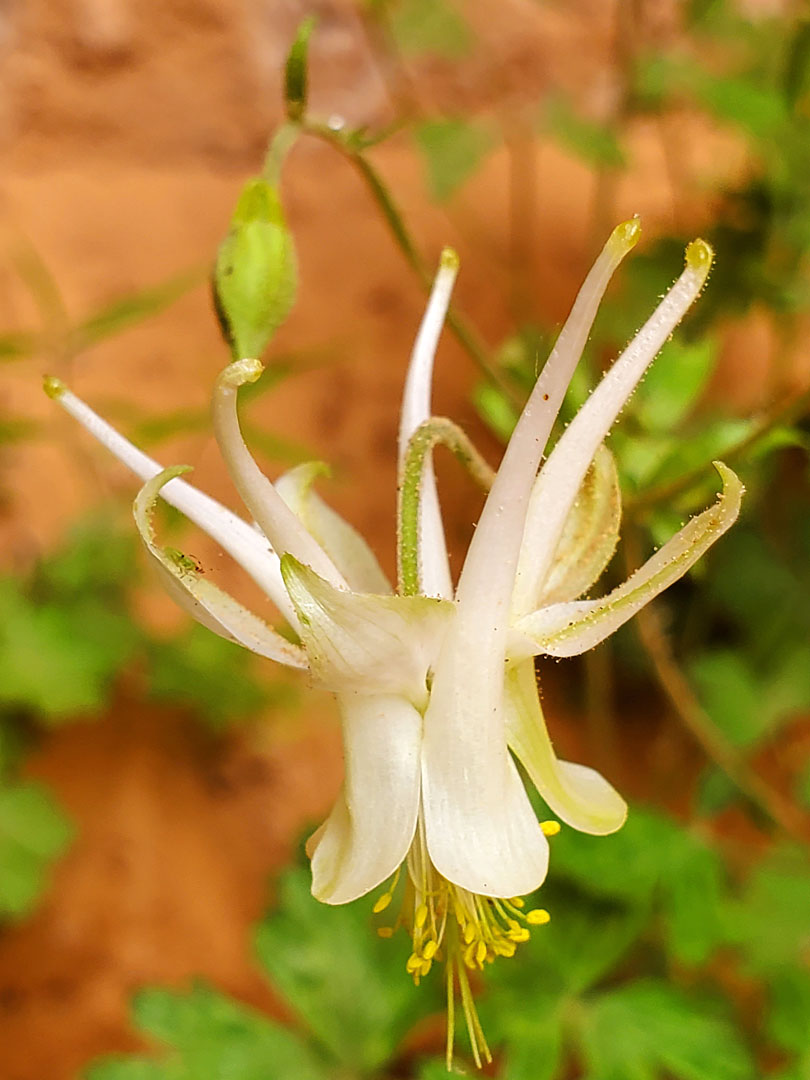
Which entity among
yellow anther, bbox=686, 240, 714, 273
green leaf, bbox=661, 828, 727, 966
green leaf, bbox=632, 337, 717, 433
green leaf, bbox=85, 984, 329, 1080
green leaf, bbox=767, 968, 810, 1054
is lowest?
green leaf, bbox=767, 968, 810, 1054

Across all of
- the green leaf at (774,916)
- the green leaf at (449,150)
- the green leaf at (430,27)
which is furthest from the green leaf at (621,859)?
the green leaf at (430,27)

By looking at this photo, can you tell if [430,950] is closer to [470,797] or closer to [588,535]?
[470,797]

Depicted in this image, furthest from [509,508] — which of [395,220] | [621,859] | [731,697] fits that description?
[731,697]

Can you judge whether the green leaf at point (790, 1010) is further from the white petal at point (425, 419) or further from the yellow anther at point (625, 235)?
the yellow anther at point (625, 235)

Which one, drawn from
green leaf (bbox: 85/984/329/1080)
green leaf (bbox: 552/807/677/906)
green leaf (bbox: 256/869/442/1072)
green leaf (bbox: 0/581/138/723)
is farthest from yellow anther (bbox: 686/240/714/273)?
green leaf (bbox: 0/581/138/723)

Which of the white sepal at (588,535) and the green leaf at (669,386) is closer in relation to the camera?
the white sepal at (588,535)

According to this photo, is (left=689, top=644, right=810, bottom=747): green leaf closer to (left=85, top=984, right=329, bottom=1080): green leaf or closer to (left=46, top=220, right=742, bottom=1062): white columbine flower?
(left=85, top=984, right=329, bottom=1080): green leaf

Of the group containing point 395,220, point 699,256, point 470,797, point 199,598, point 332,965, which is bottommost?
point 332,965
